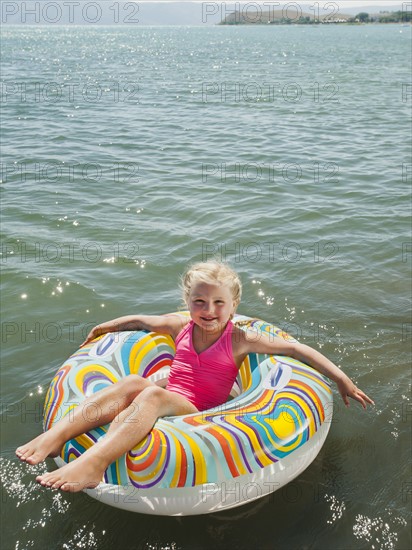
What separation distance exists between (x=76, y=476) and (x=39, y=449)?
0.28 m

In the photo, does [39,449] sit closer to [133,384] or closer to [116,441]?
[116,441]

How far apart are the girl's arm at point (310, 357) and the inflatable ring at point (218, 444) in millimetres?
59

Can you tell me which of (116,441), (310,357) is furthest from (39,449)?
(310,357)

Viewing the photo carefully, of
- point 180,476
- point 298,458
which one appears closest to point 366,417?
point 298,458

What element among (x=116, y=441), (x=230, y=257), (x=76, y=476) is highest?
(x=230, y=257)

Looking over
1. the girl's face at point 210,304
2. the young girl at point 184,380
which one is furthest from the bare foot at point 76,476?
the girl's face at point 210,304

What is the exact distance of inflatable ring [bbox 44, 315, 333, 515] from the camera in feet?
10.8

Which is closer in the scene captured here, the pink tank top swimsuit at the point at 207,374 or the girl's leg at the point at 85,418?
the girl's leg at the point at 85,418

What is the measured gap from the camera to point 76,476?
3139mm

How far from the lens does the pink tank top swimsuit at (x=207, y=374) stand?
13.2 feet

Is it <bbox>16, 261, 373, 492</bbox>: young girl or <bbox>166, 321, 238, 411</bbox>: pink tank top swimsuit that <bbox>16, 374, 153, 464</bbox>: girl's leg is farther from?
<bbox>166, 321, 238, 411</bbox>: pink tank top swimsuit

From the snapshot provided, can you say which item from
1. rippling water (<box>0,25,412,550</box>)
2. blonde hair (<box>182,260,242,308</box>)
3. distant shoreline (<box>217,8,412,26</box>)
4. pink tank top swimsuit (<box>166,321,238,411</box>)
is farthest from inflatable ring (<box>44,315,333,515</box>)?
distant shoreline (<box>217,8,412,26</box>)

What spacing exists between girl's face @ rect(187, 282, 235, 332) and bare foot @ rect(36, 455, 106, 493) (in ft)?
3.76

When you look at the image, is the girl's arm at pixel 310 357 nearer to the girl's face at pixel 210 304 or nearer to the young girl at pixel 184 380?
the young girl at pixel 184 380
